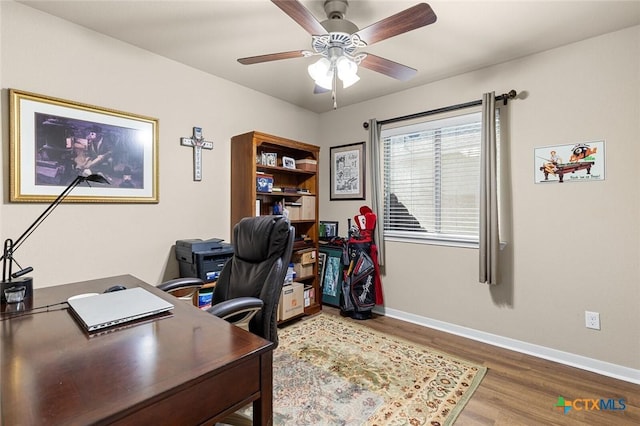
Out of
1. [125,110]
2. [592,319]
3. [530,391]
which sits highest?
[125,110]

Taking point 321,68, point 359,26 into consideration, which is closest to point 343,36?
point 321,68

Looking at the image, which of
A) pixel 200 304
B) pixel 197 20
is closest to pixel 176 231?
pixel 200 304

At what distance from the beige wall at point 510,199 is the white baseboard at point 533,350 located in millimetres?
43

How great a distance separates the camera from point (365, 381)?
2.12m

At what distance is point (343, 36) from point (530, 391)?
8.28 feet

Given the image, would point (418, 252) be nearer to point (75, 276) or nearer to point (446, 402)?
point (446, 402)

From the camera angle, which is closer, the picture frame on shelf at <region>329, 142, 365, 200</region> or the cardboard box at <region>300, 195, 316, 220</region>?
the cardboard box at <region>300, 195, 316, 220</region>

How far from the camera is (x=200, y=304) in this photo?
260 cm

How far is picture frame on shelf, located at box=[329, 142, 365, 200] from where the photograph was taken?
371cm

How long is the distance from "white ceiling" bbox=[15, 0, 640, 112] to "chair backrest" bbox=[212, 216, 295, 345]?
1.39m

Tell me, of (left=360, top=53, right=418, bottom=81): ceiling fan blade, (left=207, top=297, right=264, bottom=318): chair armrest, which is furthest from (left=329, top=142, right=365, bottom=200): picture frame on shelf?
(left=207, top=297, right=264, bottom=318): chair armrest

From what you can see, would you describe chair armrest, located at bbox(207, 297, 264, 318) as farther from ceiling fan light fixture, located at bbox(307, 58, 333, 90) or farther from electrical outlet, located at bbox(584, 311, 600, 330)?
electrical outlet, located at bbox(584, 311, 600, 330)

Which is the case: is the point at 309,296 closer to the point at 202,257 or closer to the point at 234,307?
the point at 202,257

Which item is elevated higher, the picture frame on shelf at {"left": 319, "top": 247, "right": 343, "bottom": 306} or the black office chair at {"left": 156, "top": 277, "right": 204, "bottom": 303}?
the black office chair at {"left": 156, "top": 277, "right": 204, "bottom": 303}
